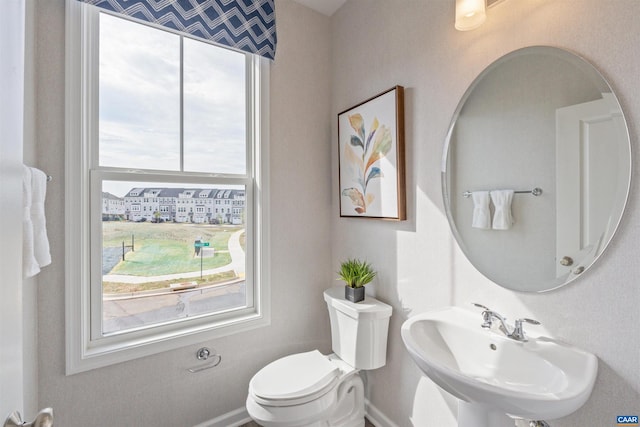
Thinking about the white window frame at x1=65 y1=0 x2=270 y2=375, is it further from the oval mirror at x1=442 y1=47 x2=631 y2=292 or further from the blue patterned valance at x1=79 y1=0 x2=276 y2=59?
the oval mirror at x1=442 y1=47 x2=631 y2=292

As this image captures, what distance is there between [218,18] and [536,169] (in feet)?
5.75

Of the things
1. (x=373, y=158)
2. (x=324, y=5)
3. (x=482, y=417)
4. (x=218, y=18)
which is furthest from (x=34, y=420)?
(x=324, y=5)

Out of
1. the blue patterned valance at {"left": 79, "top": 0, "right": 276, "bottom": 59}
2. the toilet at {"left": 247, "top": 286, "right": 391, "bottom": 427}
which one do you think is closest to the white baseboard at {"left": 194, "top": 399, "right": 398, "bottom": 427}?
Answer: the toilet at {"left": 247, "top": 286, "right": 391, "bottom": 427}

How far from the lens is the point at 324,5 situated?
78.6 inches

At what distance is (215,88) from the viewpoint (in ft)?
5.88

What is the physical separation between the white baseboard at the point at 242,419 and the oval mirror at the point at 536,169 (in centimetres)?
112

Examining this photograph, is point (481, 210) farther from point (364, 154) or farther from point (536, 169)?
point (364, 154)

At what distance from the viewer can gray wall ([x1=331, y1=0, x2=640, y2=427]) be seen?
2.88 ft

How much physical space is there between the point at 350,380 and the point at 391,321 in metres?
0.40

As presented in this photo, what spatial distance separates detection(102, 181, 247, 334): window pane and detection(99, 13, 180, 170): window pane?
0.53 ft

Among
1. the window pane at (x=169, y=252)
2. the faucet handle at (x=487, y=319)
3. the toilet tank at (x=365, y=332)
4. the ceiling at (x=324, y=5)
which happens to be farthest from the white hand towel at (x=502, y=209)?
the ceiling at (x=324, y=5)

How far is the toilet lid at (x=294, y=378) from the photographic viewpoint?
53.9 inches

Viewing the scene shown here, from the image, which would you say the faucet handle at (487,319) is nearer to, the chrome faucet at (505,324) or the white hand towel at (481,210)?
the chrome faucet at (505,324)

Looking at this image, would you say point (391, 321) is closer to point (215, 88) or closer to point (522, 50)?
point (522, 50)
